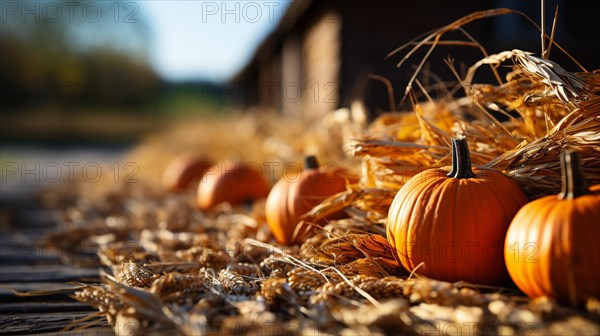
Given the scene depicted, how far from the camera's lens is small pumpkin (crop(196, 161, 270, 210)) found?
12.4 ft

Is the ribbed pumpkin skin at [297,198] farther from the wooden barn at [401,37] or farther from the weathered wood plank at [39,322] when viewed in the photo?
the wooden barn at [401,37]

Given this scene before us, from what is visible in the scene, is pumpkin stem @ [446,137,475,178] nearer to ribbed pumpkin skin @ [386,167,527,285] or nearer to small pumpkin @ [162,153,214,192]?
ribbed pumpkin skin @ [386,167,527,285]

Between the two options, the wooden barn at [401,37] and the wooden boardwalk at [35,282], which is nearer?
the wooden boardwalk at [35,282]

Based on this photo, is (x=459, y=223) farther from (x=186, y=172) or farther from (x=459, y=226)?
(x=186, y=172)

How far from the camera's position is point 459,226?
1772 millimetres

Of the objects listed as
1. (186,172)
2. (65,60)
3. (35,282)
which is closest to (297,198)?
(35,282)

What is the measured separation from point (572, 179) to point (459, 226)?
0.39 meters

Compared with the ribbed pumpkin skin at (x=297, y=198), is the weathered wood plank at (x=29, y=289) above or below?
below

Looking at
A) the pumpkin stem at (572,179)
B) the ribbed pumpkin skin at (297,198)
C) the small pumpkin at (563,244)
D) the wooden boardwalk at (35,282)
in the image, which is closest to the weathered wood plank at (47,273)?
the wooden boardwalk at (35,282)

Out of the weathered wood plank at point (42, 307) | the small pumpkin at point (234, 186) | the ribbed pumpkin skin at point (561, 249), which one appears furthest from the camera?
the small pumpkin at point (234, 186)

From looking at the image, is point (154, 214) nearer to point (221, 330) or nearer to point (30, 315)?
point (30, 315)

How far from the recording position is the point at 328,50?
674cm

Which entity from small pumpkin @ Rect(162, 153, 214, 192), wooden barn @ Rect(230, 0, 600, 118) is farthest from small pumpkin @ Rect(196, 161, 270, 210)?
wooden barn @ Rect(230, 0, 600, 118)

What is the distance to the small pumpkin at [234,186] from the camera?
3787 millimetres
